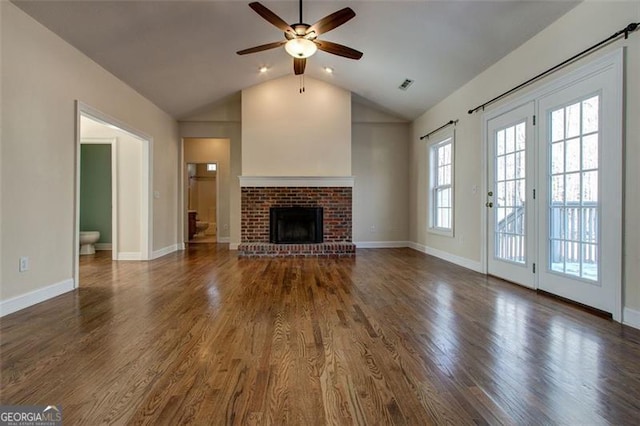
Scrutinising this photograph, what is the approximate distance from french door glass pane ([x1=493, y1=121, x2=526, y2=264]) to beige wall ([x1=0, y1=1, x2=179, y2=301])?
4861 mm

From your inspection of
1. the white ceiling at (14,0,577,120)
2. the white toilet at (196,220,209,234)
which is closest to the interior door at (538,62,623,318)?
the white ceiling at (14,0,577,120)

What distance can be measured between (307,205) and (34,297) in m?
4.23

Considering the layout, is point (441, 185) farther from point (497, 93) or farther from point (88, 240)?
point (88, 240)

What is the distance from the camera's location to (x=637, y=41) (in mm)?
2355

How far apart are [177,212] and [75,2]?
4409 millimetres

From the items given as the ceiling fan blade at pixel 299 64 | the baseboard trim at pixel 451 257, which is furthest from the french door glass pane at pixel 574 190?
the ceiling fan blade at pixel 299 64

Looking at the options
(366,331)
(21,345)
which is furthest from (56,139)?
(366,331)

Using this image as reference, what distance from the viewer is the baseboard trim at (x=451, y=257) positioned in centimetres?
450

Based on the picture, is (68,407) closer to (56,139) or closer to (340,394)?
(340,394)

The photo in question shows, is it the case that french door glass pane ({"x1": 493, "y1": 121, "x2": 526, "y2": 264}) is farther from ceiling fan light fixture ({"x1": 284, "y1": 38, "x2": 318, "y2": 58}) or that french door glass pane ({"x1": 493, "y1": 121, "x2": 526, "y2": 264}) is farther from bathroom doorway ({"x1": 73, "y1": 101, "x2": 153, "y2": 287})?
bathroom doorway ({"x1": 73, "y1": 101, "x2": 153, "y2": 287})

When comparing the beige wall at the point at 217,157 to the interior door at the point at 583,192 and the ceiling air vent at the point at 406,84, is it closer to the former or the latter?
the ceiling air vent at the point at 406,84

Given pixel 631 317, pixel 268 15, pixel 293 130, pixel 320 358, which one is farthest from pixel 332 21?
pixel 631 317

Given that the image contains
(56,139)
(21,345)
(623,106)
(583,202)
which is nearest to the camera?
(21,345)

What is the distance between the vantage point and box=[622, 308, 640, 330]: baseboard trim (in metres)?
2.32
